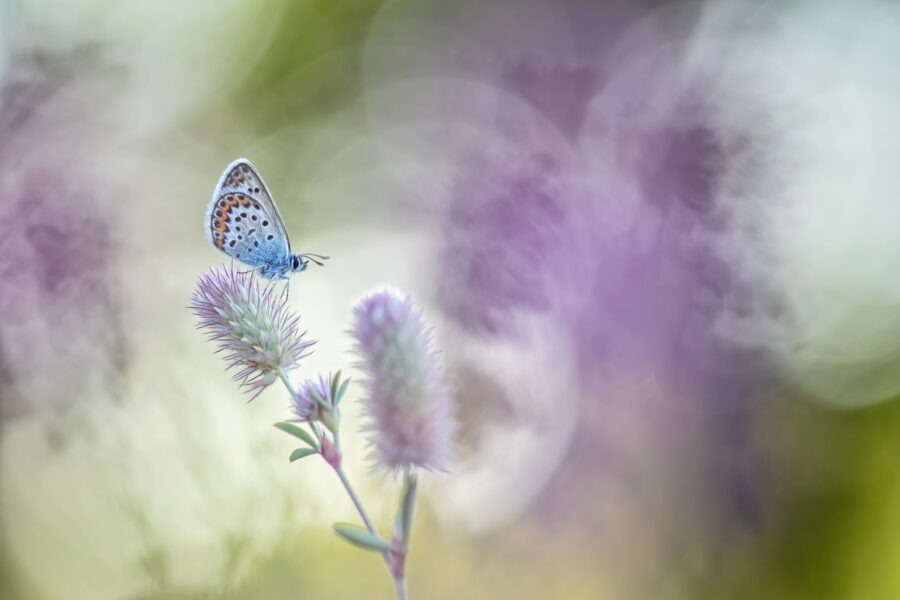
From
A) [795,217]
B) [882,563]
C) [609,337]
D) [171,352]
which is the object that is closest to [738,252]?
[609,337]

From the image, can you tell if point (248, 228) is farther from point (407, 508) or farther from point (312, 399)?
point (407, 508)

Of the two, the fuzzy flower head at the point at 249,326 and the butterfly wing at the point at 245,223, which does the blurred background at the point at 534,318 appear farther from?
the butterfly wing at the point at 245,223

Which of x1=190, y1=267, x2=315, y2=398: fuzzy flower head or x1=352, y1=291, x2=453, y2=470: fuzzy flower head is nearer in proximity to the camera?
x1=352, y1=291, x2=453, y2=470: fuzzy flower head

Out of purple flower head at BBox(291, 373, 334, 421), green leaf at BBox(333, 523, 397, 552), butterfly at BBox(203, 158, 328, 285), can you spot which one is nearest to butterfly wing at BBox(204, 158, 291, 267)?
Answer: butterfly at BBox(203, 158, 328, 285)

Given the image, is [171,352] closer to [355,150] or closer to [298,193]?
[298,193]

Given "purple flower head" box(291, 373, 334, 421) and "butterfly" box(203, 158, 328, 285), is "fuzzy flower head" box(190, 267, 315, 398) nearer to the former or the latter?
"purple flower head" box(291, 373, 334, 421)

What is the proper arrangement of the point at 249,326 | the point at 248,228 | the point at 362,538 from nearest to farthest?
the point at 362,538
the point at 249,326
the point at 248,228

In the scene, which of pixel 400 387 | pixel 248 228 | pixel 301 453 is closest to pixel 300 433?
pixel 301 453
